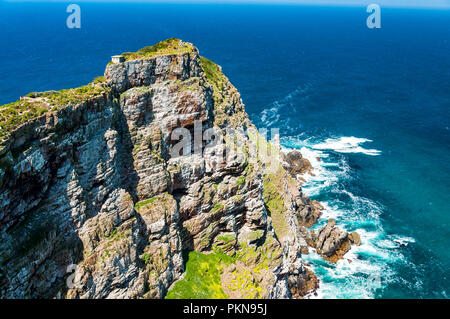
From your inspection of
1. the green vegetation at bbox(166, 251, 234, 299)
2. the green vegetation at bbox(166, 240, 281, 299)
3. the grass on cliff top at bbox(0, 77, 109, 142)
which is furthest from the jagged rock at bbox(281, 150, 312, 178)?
the grass on cliff top at bbox(0, 77, 109, 142)

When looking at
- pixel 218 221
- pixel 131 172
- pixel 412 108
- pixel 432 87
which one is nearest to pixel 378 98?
pixel 412 108

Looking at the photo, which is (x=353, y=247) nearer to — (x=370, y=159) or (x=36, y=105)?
(x=370, y=159)

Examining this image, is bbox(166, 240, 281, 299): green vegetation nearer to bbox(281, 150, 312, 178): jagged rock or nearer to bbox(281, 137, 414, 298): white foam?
bbox(281, 137, 414, 298): white foam

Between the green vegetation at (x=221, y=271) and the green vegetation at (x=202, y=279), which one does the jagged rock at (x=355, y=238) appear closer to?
the green vegetation at (x=221, y=271)

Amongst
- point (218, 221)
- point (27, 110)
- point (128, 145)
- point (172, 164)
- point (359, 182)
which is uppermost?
point (27, 110)

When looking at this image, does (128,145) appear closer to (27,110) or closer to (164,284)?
(27,110)
